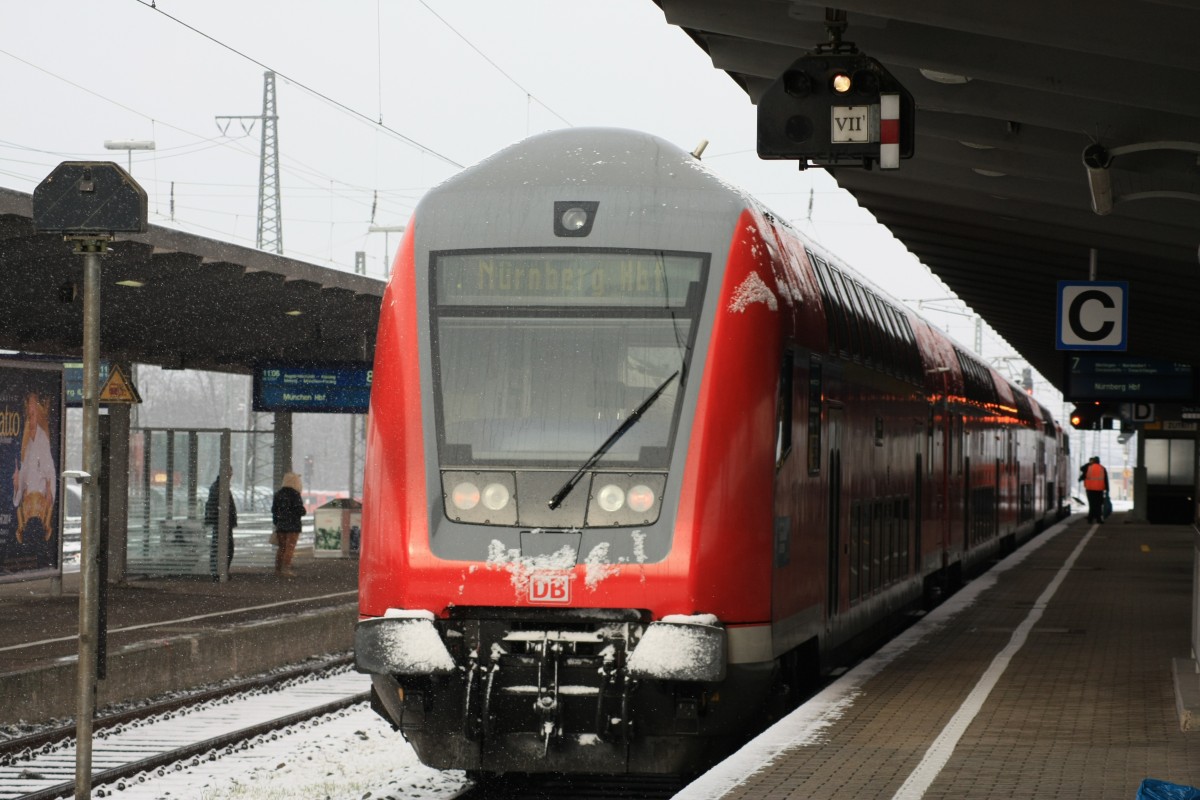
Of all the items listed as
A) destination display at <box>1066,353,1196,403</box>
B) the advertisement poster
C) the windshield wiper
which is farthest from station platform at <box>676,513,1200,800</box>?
the advertisement poster

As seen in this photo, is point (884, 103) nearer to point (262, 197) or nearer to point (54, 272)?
point (54, 272)

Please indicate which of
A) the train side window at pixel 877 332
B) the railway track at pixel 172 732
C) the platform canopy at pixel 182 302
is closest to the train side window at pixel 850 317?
the train side window at pixel 877 332

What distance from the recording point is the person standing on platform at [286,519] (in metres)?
23.7

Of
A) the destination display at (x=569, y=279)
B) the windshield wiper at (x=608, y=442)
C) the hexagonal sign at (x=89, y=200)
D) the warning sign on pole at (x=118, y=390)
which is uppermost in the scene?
the hexagonal sign at (x=89, y=200)

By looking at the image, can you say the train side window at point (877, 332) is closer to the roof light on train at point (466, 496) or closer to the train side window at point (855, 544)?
the train side window at point (855, 544)

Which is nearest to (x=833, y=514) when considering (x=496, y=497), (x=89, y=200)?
(x=496, y=497)

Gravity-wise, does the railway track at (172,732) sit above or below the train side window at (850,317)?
below

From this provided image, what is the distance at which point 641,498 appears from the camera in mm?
8672

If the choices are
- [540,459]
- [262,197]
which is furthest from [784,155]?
[262,197]

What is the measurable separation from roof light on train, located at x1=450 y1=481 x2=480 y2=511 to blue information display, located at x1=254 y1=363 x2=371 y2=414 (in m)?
16.5

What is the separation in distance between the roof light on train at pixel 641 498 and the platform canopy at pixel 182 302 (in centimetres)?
719

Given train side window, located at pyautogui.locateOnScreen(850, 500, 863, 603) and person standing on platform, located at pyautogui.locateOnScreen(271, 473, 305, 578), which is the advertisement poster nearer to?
person standing on platform, located at pyautogui.locateOnScreen(271, 473, 305, 578)

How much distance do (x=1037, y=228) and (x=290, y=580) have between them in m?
11.1

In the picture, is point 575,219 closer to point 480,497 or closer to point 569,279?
point 569,279
